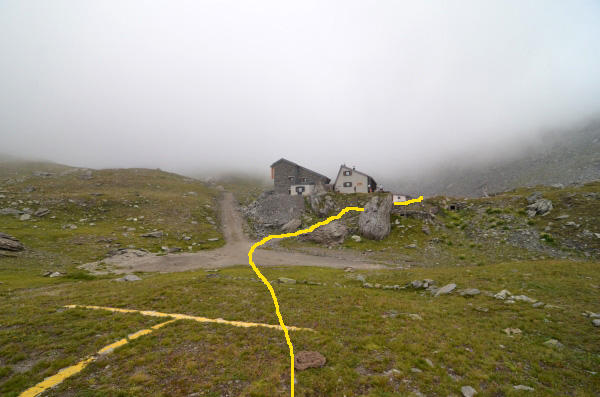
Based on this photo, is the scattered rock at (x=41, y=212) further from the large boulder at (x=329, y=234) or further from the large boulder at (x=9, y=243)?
the large boulder at (x=329, y=234)

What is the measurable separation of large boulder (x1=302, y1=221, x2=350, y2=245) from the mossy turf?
27278mm

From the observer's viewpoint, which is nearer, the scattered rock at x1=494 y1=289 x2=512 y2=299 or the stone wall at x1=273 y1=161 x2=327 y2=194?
the scattered rock at x1=494 y1=289 x2=512 y2=299

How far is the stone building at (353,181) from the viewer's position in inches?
3140

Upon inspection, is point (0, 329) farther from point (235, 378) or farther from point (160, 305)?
point (235, 378)

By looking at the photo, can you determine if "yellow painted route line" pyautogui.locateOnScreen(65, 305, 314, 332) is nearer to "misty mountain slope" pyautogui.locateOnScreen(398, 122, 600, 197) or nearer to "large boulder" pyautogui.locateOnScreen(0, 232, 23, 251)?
"large boulder" pyautogui.locateOnScreen(0, 232, 23, 251)

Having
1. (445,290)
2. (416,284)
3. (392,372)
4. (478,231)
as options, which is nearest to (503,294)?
(445,290)

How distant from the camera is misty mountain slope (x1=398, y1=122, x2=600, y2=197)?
90.0 m

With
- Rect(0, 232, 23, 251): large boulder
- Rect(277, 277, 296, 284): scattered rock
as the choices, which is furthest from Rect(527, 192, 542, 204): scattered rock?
Rect(0, 232, 23, 251): large boulder

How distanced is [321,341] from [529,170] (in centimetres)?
13969

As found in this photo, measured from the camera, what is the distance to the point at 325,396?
368 inches

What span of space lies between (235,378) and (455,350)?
1128 centimetres

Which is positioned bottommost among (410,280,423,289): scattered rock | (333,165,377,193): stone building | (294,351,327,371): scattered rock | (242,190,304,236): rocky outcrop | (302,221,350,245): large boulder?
(410,280,423,289): scattered rock

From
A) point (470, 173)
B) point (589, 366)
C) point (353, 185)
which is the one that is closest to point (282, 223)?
point (353, 185)

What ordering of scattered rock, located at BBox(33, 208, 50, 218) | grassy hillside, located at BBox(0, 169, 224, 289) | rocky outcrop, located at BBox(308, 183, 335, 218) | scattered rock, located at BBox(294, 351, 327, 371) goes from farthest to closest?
A: rocky outcrop, located at BBox(308, 183, 335, 218)
scattered rock, located at BBox(33, 208, 50, 218)
grassy hillside, located at BBox(0, 169, 224, 289)
scattered rock, located at BBox(294, 351, 327, 371)
